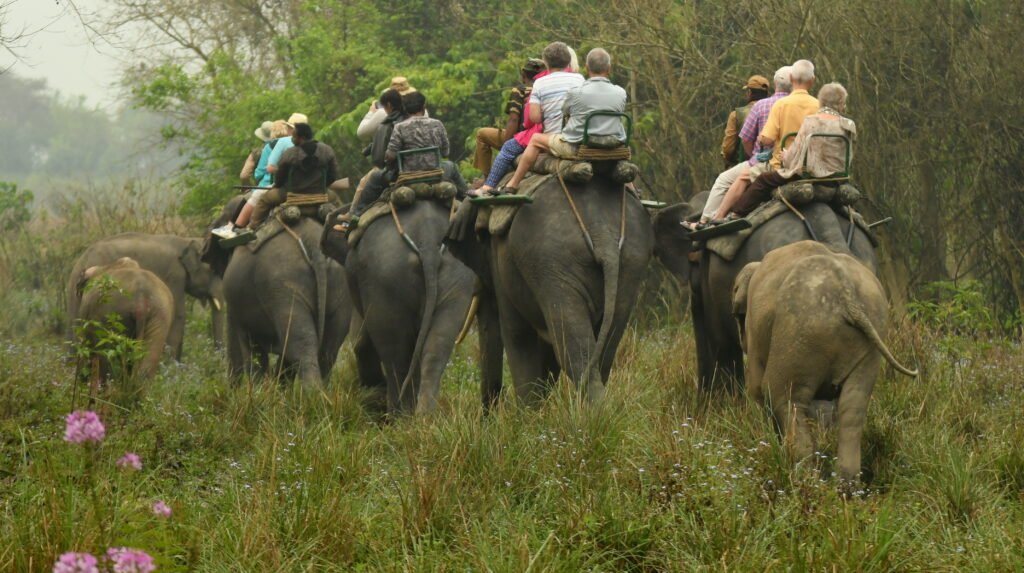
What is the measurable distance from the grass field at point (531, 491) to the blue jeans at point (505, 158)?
1.47 metres

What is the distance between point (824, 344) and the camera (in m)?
7.70

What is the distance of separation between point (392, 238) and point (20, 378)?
2702mm

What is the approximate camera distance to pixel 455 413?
27.6 feet

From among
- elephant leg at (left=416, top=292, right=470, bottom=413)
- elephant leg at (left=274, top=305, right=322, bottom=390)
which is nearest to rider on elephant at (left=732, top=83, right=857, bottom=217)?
elephant leg at (left=416, top=292, right=470, bottom=413)

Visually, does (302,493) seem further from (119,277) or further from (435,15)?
(435,15)

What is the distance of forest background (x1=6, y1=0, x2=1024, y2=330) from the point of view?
16.3 metres

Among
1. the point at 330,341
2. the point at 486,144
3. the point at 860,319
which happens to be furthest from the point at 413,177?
the point at 860,319

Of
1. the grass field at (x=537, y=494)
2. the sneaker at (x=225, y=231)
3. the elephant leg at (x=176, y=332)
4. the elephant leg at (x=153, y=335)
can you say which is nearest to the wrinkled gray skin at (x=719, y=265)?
the grass field at (x=537, y=494)

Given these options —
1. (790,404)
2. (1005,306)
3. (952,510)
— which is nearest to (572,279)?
(790,404)

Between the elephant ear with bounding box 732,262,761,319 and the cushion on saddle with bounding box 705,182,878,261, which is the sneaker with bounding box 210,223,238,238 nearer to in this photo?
the cushion on saddle with bounding box 705,182,878,261

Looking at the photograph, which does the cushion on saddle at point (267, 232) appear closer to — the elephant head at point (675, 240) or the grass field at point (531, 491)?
the grass field at point (531, 491)

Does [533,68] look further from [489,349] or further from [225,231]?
[225,231]

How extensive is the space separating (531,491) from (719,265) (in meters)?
3.14

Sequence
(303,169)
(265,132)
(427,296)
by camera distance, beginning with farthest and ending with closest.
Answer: (265,132) < (303,169) < (427,296)
